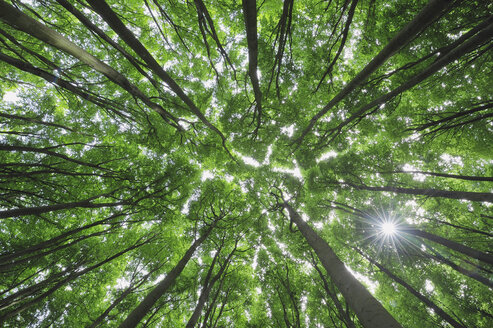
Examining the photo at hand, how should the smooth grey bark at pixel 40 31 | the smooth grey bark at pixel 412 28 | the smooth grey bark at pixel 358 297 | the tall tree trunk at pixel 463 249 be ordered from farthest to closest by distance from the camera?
1. the tall tree trunk at pixel 463 249
2. the smooth grey bark at pixel 358 297
3. the smooth grey bark at pixel 412 28
4. the smooth grey bark at pixel 40 31

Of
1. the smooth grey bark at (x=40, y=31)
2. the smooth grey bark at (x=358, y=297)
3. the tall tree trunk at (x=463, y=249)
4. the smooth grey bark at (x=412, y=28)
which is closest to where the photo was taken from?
the smooth grey bark at (x=40, y=31)

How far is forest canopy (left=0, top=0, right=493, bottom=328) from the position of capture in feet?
15.1

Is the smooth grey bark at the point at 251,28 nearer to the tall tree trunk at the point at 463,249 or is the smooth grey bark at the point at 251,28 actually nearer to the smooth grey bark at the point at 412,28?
the smooth grey bark at the point at 412,28

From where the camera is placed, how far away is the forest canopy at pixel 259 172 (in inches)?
181

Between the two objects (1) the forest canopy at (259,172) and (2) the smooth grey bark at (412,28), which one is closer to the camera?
(2) the smooth grey bark at (412,28)

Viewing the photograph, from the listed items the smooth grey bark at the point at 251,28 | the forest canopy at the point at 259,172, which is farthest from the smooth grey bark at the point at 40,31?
the forest canopy at the point at 259,172

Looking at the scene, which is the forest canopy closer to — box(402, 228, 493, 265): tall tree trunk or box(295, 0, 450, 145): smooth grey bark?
box(402, 228, 493, 265): tall tree trunk

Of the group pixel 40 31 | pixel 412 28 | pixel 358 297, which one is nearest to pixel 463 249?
pixel 358 297

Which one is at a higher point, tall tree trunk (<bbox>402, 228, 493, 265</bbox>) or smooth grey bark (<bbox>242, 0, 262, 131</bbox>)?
tall tree trunk (<bbox>402, 228, 493, 265</bbox>)

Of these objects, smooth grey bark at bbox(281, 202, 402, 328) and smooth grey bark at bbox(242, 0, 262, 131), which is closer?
smooth grey bark at bbox(242, 0, 262, 131)

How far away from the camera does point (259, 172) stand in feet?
28.9

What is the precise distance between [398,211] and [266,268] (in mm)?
6838

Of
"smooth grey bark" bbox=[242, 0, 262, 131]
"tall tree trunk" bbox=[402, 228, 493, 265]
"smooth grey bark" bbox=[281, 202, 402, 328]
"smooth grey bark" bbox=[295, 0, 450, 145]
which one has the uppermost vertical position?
"tall tree trunk" bbox=[402, 228, 493, 265]

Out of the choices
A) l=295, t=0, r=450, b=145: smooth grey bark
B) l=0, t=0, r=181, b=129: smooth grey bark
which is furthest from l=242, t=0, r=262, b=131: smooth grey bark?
l=0, t=0, r=181, b=129: smooth grey bark
